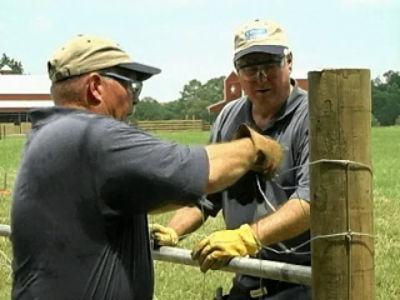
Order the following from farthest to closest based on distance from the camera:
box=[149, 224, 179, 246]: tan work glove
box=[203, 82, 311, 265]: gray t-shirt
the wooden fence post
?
1. box=[149, 224, 179, 246]: tan work glove
2. box=[203, 82, 311, 265]: gray t-shirt
3. the wooden fence post

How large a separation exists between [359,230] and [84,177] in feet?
2.87

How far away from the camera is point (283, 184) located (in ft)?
11.4

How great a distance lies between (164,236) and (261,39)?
97 centimetres

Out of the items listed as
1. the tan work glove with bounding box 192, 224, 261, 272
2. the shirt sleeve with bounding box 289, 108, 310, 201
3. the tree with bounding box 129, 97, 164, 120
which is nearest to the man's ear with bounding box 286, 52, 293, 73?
the shirt sleeve with bounding box 289, 108, 310, 201

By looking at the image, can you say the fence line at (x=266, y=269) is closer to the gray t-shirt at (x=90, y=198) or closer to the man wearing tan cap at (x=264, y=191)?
the man wearing tan cap at (x=264, y=191)

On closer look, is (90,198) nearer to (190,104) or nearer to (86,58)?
(86,58)

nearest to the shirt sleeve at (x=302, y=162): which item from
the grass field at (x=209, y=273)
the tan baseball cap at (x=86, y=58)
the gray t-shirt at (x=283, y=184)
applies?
the gray t-shirt at (x=283, y=184)

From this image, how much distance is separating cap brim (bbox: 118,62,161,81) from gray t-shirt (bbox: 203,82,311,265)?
0.56 meters

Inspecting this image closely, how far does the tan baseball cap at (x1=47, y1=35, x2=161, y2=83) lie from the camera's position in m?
2.78

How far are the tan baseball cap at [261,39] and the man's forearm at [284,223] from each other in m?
0.74

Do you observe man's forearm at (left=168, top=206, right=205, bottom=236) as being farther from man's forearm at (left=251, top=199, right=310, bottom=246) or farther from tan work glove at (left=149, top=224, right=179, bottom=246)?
man's forearm at (left=251, top=199, right=310, bottom=246)

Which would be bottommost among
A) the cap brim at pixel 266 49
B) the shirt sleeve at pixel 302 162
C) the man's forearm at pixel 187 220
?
the man's forearm at pixel 187 220

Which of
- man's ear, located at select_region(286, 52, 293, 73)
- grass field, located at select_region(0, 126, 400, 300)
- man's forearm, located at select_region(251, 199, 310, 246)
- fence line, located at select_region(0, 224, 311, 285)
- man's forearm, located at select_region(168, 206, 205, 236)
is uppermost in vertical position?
man's ear, located at select_region(286, 52, 293, 73)

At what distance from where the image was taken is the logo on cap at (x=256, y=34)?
3.68 metres
